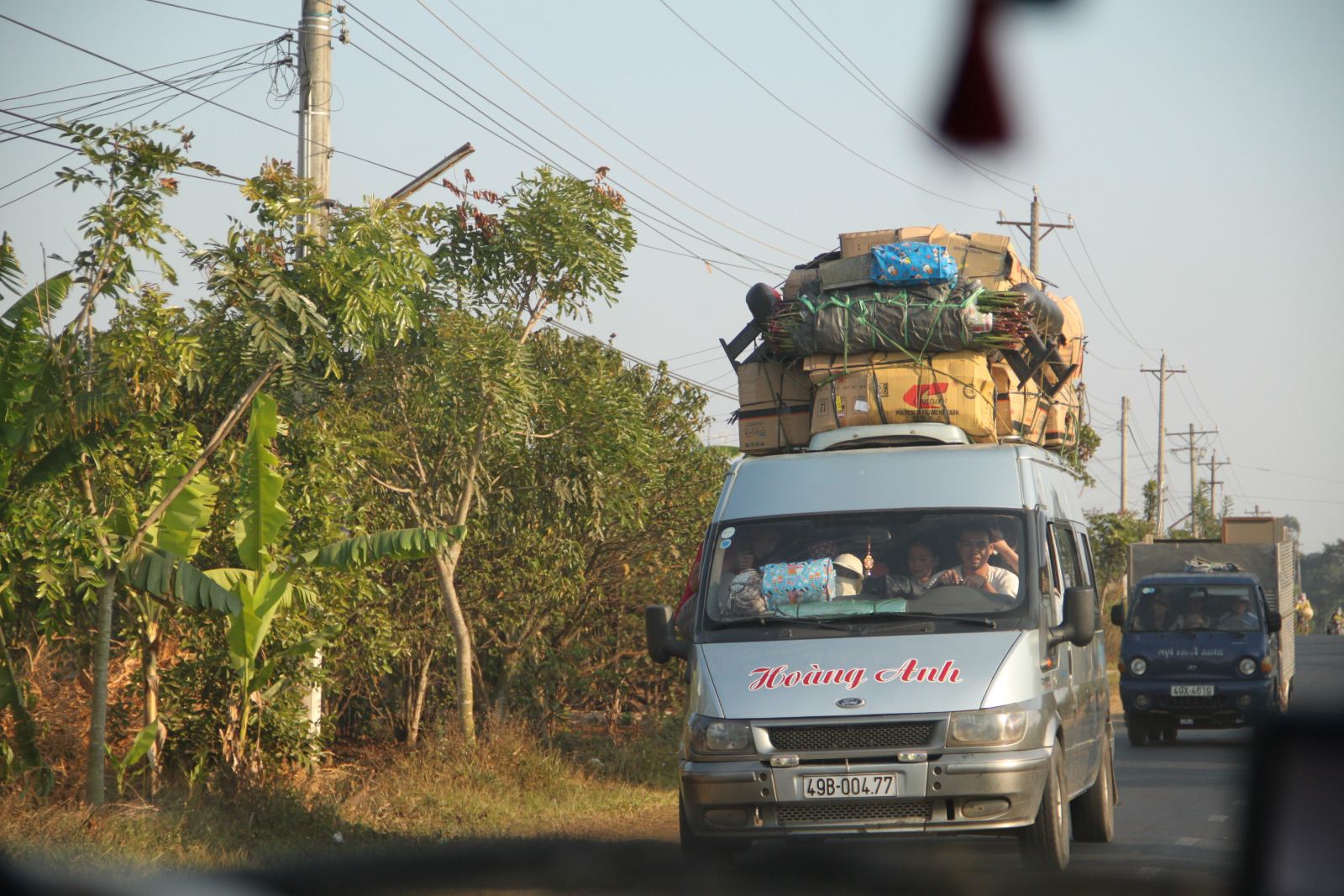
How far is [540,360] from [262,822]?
5.85 metres

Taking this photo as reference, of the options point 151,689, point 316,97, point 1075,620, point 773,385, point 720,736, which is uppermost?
point 316,97

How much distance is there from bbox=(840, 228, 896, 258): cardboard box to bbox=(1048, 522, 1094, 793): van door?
255cm

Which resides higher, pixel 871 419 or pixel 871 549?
pixel 871 419

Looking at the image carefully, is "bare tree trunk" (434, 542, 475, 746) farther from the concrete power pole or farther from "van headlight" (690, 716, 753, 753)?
"van headlight" (690, 716, 753, 753)

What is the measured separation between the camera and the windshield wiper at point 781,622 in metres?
7.94

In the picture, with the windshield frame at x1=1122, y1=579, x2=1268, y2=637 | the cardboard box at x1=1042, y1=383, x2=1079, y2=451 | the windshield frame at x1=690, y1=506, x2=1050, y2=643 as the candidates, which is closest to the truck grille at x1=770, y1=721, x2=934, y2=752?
the windshield frame at x1=690, y1=506, x2=1050, y2=643

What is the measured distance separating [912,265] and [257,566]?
507cm

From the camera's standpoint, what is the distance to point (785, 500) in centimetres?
877

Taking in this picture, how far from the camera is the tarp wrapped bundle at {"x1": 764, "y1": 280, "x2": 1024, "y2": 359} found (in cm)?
985

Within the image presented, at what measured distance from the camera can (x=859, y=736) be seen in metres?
7.41

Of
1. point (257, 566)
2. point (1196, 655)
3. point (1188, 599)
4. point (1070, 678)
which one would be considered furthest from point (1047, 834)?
point (1188, 599)

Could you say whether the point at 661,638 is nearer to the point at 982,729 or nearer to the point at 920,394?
the point at 982,729

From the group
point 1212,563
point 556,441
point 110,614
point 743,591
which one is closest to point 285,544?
point 110,614

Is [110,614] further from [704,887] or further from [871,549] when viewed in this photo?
[704,887]
